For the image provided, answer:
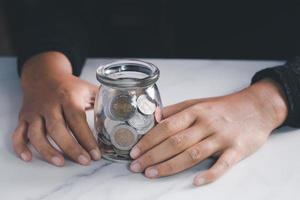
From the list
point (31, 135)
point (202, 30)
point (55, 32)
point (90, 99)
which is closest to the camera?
point (31, 135)

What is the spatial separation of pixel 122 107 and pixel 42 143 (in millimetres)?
159

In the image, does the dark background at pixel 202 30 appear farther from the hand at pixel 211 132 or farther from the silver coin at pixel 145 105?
the silver coin at pixel 145 105

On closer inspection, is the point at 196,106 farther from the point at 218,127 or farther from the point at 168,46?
the point at 168,46

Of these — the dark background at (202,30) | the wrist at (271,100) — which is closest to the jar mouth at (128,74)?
the wrist at (271,100)

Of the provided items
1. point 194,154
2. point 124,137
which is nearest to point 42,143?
point 124,137

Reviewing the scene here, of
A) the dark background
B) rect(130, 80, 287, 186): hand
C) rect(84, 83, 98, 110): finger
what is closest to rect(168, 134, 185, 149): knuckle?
rect(130, 80, 287, 186): hand

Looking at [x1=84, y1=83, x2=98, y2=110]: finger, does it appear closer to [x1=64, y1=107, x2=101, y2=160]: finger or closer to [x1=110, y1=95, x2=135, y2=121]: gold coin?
[x1=64, y1=107, x2=101, y2=160]: finger

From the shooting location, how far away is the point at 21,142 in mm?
859

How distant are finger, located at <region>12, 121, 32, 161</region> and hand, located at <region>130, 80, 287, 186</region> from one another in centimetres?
18

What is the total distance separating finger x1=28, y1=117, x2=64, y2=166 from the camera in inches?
32.0

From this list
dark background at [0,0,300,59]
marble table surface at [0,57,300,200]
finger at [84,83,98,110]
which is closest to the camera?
marble table surface at [0,57,300,200]

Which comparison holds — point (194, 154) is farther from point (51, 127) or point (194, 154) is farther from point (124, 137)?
point (51, 127)

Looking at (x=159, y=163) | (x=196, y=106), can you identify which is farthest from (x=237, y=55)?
(x=159, y=163)

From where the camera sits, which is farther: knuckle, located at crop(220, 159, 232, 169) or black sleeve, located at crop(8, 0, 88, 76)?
black sleeve, located at crop(8, 0, 88, 76)
